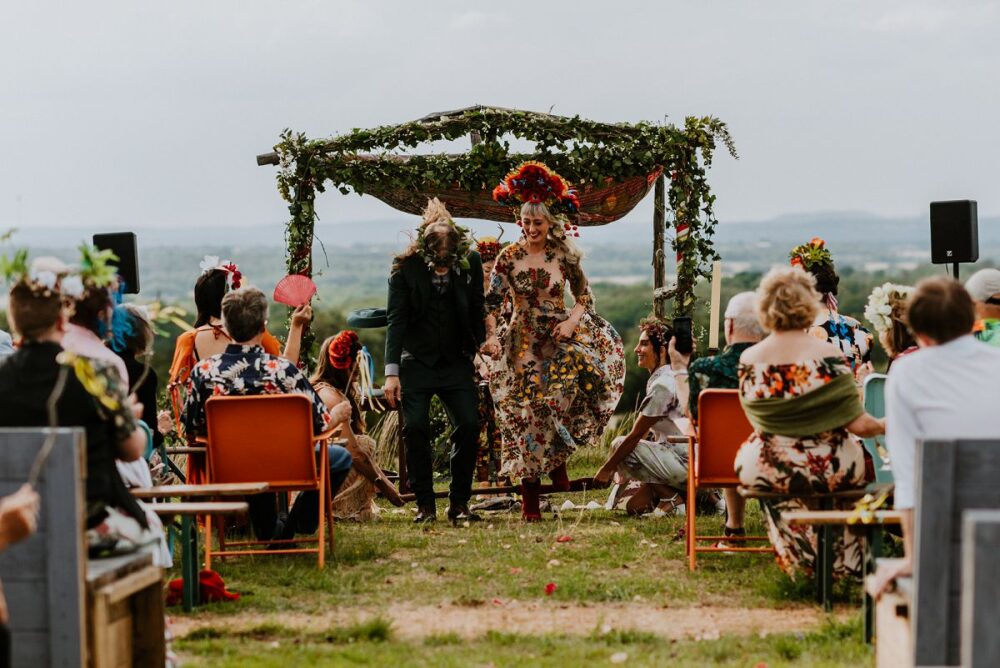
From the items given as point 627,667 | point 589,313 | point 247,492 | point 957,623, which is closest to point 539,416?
point 589,313

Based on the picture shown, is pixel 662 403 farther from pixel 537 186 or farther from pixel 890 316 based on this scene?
pixel 890 316

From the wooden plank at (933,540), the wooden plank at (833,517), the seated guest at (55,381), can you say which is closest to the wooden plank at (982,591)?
the wooden plank at (933,540)

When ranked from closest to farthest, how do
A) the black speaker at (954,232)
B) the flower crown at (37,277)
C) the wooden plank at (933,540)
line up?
the wooden plank at (933,540), the flower crown at (37,277), the black speaker at (954,232)

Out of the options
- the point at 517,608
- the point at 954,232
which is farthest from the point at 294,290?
the point at 954,232

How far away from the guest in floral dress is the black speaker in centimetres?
457

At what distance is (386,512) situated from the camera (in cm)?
962

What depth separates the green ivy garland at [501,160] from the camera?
11.0 m

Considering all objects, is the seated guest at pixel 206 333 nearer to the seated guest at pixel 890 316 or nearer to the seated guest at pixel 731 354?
the seated guest at pixel 731 354

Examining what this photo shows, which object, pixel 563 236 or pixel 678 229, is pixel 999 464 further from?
pixel 678 229

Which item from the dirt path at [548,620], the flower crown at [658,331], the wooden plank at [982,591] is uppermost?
the flower crown at [658,331]

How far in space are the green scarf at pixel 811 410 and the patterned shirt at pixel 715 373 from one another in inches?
38.8

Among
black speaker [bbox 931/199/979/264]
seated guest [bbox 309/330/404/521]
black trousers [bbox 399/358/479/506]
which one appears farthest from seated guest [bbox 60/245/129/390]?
black speaker [bbox 931/199/979/264]

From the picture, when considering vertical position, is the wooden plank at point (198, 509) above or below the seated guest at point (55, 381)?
below

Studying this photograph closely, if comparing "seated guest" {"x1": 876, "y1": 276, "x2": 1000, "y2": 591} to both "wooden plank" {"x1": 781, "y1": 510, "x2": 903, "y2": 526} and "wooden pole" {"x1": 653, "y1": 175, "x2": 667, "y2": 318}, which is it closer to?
"wooden plank" {"x1": 781, "y1": 510, "x2": 903, "y2": 526}
